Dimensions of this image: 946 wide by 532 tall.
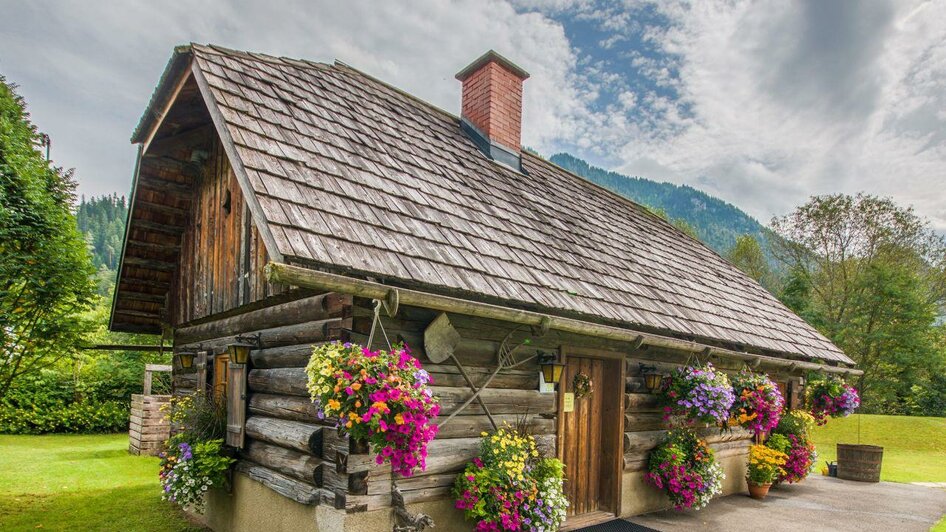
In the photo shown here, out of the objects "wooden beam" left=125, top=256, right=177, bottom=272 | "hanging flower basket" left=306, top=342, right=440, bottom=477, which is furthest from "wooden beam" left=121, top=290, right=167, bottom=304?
"hanging flower basket" left=306, top=342, right=440, bottom=477

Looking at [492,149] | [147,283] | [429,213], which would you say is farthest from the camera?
[147,283]

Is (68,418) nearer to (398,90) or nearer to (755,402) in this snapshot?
(398,90)

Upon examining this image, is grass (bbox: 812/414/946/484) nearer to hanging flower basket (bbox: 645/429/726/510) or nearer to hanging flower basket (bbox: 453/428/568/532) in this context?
hanging flower basket (bbox: 645/429/726/510)

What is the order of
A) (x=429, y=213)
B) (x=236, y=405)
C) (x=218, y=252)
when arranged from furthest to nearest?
(x=218, y=252) < (x=429, y=213) < (x=236, y=405)

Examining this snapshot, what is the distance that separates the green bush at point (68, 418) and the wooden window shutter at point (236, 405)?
13.6 m

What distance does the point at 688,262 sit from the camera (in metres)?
11.0

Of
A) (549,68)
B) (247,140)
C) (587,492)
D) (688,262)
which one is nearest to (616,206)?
(688,262)

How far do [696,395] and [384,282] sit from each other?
480 centimetres

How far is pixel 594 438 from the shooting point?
7.12 metres

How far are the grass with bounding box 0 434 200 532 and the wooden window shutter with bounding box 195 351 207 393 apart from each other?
1.75 metres

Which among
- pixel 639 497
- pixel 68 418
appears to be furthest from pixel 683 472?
pixel 68 418

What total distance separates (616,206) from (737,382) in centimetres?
484

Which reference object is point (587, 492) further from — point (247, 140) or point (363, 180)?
point (247, 140)

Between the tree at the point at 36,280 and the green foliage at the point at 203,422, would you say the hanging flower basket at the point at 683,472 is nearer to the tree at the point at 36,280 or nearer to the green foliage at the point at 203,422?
the green foliage at the point at 203,422
